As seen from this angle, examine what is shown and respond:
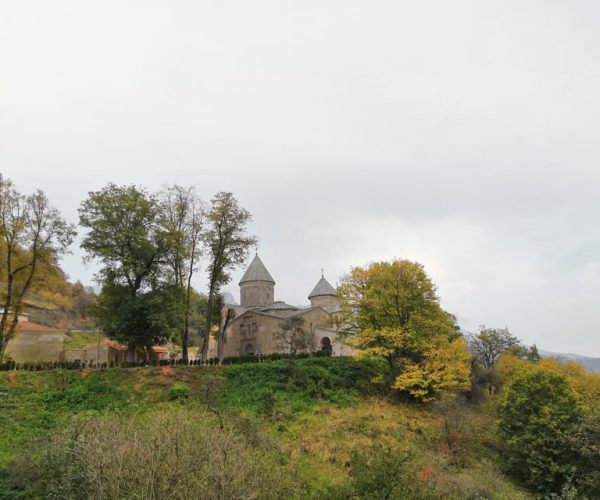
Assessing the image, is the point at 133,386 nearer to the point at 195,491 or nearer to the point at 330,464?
the point at 330,464

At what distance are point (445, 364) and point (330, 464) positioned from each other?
12.3 metres

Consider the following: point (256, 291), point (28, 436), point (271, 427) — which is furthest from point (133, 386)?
point (256, 291)

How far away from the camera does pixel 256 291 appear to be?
170 ft

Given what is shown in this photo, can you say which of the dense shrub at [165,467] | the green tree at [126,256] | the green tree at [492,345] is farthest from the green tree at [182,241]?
the green tree at [492,345]

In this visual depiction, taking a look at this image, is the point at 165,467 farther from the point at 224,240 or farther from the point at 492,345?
the point at 492,345

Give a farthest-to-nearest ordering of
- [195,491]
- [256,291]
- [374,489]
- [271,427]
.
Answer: [256,291]
[271,427]
[374,489]
[195,491]

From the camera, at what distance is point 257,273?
52.7 metres

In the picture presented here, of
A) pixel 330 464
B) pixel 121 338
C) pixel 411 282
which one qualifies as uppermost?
pixel 411 282

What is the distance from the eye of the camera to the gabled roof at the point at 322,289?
168 ft

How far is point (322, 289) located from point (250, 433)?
35337 mm

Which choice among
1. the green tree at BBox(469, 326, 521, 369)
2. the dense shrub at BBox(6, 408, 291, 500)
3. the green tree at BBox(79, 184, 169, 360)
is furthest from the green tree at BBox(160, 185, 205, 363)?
the green tree at BBox(469, 326, 521, 369)

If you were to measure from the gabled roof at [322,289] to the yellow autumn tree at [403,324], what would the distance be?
18233mm

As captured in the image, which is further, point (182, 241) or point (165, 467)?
point (182, 241)

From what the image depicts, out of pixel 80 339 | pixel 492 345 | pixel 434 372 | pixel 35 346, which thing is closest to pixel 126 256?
pixel 35 346
